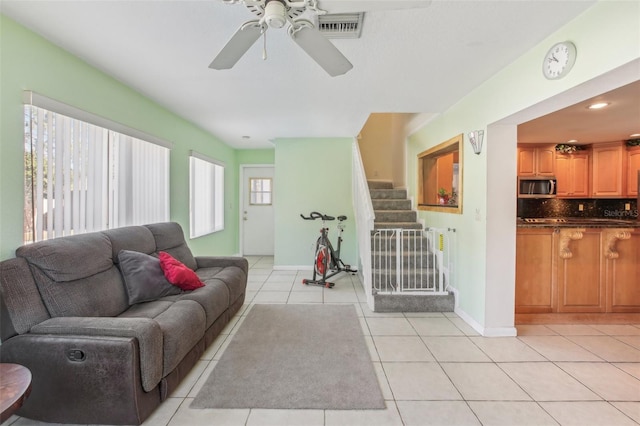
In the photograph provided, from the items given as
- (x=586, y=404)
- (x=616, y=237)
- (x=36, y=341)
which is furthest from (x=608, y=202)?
(x=36, y=341)

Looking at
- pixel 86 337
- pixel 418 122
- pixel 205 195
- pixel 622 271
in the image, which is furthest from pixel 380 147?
pixel 86 337

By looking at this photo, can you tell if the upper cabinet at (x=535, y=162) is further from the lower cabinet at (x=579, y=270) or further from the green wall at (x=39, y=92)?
the green wall at (x=39, y=92)

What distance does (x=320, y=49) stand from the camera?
5.07 ft

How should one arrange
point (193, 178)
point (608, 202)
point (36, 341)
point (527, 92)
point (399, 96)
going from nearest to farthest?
point (36, 341) < point (527, 92) < point (399, 96) < point (193, 178) < point (608, 202)

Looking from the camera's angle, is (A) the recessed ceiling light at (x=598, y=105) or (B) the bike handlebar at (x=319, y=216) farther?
(B) the bike handlebar at (x=319, y=216)

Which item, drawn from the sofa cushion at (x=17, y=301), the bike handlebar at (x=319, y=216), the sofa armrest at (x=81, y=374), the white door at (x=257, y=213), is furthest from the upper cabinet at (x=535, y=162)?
the sofa cushion at (x=17, y=301)

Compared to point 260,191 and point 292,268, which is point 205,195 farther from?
point 292,268

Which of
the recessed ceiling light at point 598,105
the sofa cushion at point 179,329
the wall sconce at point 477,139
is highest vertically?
the recessed ceiling light at point 598,105

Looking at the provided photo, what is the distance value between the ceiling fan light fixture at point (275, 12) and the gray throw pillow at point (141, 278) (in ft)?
7.13

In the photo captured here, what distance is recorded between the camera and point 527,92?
2.19 meters

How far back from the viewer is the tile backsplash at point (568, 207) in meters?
4.75

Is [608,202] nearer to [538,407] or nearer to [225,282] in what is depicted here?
[538,407]

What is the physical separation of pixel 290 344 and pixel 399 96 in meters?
2.75

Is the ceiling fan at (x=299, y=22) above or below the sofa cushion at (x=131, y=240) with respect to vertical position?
above
